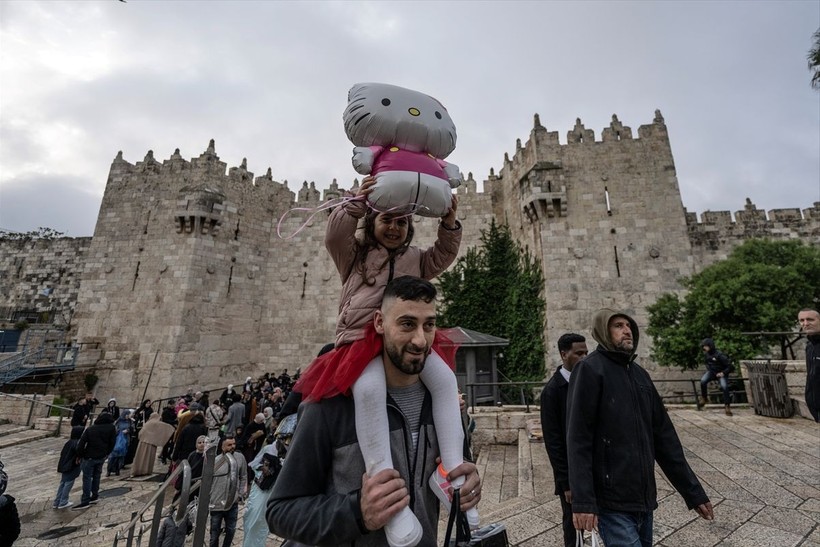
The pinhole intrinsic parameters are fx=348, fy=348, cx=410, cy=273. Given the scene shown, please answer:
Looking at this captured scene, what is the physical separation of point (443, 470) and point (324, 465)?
48 cm

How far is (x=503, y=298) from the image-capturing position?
14883 mm

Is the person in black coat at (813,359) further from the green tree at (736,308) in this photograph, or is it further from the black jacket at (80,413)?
the black jacket at (80,413)

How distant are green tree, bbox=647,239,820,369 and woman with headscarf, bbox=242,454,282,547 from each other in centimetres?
1152

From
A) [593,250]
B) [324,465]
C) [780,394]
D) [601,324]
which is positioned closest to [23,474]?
[324,465]

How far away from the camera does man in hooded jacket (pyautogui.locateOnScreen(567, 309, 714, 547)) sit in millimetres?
2023

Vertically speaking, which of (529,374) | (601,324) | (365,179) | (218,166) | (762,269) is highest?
(218,166)

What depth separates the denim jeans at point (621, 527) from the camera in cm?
197

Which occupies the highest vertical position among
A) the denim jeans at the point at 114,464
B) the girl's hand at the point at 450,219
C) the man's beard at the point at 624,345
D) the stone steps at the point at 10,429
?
the girl's hand at the point at 450,219

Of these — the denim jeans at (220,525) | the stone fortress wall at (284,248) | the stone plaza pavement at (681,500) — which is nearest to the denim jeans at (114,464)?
the stone plaza pavement at (681,500)

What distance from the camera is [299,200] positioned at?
1872cm

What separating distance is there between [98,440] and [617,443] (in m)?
8.67

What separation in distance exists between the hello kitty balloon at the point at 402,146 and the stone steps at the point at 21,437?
1348cm

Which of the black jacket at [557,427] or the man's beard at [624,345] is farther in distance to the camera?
the black jacket at [557,427]

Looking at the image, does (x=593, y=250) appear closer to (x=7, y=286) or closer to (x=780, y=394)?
(x=780, y=394)
